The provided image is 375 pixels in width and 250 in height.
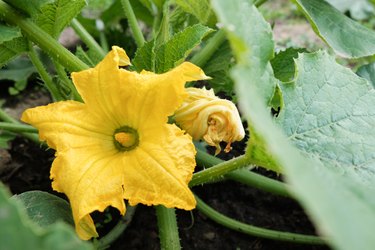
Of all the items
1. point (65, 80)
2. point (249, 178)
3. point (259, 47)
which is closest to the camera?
point (259, 47)

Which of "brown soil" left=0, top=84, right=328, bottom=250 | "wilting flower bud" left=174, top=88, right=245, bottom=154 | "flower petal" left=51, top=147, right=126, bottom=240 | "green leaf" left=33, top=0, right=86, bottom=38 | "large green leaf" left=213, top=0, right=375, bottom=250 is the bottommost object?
"brown soil" left=0, top=84, right=328, bottom=250

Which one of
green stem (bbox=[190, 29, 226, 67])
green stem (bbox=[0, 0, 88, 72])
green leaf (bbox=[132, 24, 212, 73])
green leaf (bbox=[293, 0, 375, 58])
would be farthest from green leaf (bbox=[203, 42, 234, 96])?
green stem (bbox=[0, 0, 88, 72])

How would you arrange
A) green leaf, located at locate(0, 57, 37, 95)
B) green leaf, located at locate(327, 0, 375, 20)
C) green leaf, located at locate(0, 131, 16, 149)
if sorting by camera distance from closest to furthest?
green leaf, located at locate(0, 131, 16, 149), green leaf, located at locate(327, 0, 375, 20), green leaf, located at locate(0, 57, 37, 95)

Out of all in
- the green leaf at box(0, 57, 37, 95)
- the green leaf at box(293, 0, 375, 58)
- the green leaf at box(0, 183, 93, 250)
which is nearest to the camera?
the green leaf at box(0, 183, 93, 250)

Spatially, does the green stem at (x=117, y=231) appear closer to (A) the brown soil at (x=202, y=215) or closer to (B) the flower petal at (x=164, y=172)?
(A) the brown soil at (x=202, y=215)

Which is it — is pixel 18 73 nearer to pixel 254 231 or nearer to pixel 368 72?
pixel 254 231

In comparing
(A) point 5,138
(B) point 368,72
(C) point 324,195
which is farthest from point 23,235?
(B) point 368,72

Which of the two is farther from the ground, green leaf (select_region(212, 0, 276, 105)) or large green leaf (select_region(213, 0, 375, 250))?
large green leaf (select_region(213, 0, 375, 250))

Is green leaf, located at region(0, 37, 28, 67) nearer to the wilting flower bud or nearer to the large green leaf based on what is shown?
the wilting flower bud
